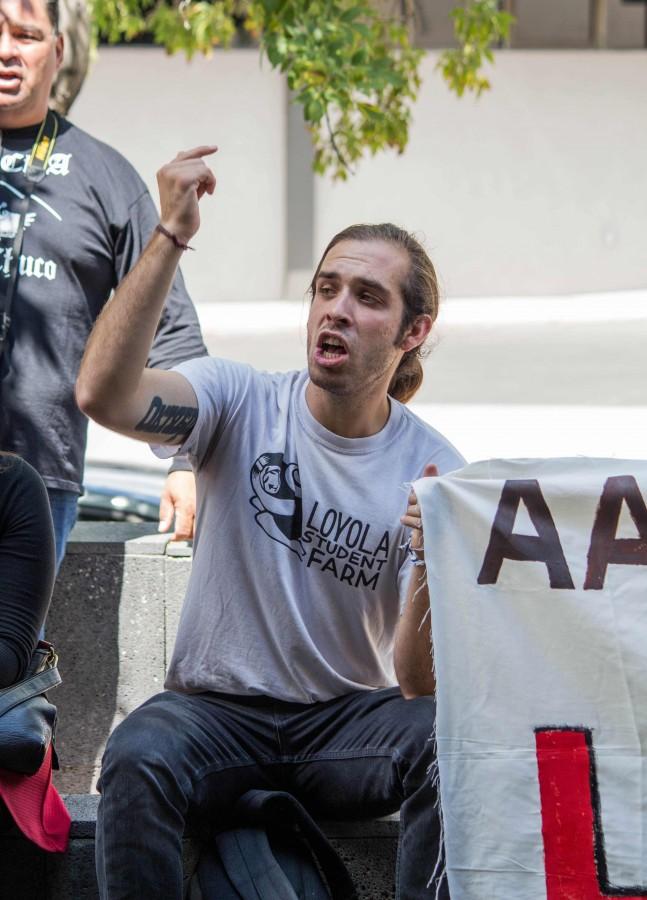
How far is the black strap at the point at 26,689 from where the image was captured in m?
3.19

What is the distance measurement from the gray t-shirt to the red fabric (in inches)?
15.0

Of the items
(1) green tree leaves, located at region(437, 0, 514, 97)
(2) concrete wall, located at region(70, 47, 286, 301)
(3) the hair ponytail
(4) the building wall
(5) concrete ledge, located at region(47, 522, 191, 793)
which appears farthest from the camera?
(4) the building wall

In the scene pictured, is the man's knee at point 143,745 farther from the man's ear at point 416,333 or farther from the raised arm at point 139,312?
the man's ear at point 416,333

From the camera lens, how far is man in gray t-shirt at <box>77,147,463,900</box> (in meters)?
3.08

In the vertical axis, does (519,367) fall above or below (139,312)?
below

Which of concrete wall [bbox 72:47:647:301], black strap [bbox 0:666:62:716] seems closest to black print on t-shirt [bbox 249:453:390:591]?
black strap [bbox 0:666:62:716]

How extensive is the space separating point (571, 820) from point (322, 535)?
882mm

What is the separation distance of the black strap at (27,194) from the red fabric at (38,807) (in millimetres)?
1285

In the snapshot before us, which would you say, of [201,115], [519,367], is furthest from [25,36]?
[201,115]

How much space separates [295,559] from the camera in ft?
11.2

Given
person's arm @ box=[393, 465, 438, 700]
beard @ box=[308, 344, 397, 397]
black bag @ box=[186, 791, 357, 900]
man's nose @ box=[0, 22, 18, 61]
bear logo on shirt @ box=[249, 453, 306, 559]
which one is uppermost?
man's nose @ box=[0, 22, 18, 61]

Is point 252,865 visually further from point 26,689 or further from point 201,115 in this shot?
point 201,115

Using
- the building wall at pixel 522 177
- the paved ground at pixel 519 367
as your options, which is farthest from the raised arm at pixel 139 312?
the building wall at pixel 522 177

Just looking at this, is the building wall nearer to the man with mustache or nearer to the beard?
the man with mustache
